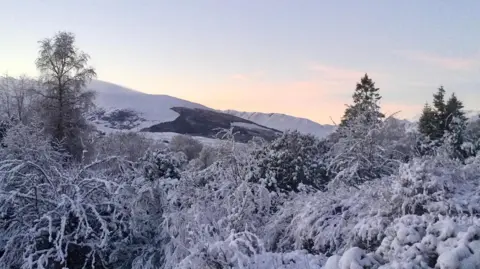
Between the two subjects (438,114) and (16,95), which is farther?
(438,114)

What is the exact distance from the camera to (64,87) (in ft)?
85.0

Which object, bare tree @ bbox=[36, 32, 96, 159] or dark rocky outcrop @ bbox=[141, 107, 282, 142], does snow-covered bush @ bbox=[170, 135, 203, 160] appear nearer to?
dark rocky outcrop @ bbox=[141, 107, 282, 142]

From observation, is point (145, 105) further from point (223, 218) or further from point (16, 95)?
point (223, 218)

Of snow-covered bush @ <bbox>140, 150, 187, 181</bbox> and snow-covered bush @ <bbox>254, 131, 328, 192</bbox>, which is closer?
A: snow-covered bush @ <bbox>140, 150, 187, 181</bbox>

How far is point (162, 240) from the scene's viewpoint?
893cm

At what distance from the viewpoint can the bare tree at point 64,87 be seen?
24797 mm

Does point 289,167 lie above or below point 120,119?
above

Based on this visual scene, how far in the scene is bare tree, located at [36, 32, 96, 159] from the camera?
24797 mm

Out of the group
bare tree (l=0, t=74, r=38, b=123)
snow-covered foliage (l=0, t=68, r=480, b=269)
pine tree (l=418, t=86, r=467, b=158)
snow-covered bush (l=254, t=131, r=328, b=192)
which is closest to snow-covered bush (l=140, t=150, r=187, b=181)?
snow-covered bush (l=254, t=131, r=328, b=192)

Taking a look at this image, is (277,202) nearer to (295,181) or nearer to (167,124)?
(295,181)

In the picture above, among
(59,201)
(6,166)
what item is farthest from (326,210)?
(6,166)

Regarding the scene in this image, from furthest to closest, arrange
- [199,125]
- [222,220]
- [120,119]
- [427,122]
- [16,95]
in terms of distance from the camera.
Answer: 1. [120,119]
2. [199,125]
3. [427,122]
4. [16,95]
5. [222,220]

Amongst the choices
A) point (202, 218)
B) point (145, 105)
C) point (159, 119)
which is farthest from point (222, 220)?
point (145, 105)

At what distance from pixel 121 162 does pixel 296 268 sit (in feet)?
16.2
